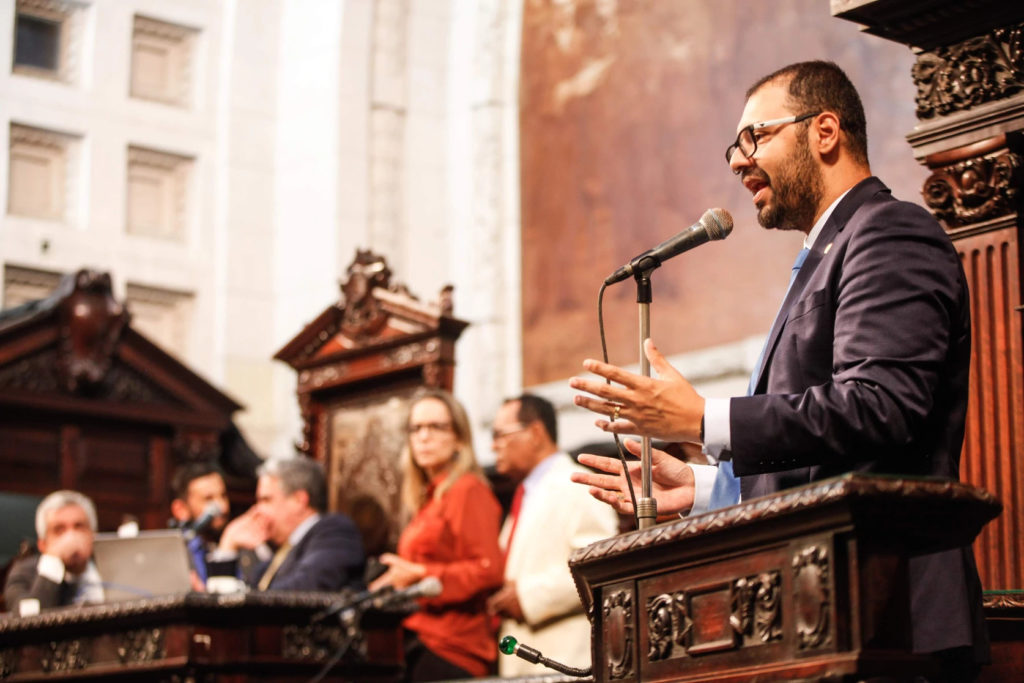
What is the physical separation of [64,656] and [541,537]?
1.89 m

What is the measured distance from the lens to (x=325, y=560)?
5.79 meters

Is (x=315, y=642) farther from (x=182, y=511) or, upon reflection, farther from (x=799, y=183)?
(x=799, y=183)

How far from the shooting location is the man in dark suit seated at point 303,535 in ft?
19.0

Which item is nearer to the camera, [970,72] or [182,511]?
[970,72]

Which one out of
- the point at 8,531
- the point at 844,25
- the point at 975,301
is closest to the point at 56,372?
the point at 8,531

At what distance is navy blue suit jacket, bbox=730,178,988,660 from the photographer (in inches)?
92.5

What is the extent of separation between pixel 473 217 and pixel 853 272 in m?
8.08

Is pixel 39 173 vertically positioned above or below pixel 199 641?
above

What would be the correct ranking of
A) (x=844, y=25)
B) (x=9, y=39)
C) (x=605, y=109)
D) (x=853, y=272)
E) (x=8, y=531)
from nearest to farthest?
(x=853, y=272) < (x=844, y=25) < (x=8, y=531) < (x=605, y=109) < (x=9, y=39)

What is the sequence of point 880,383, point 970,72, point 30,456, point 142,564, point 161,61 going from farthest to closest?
point 161,61, point 30,456, point 142,564, point 970,72, point 880,383

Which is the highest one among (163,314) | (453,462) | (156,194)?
(156,194)

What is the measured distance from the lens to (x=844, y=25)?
312 inches

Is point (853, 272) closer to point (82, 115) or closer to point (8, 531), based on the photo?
point (8, 531)

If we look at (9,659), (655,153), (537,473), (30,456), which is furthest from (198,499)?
(655,153)
